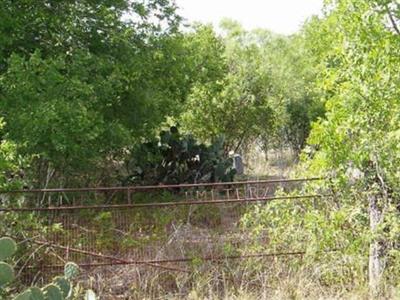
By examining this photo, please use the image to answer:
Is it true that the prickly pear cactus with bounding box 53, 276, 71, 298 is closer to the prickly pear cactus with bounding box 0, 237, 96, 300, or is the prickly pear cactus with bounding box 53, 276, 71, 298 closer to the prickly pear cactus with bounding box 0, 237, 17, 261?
the prickly pear cactus with bounding box 0, 237, 96, 300

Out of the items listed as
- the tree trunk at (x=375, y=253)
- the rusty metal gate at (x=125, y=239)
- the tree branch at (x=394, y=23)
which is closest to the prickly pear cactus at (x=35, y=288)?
the rusty metal gate at (x=125, y=239)

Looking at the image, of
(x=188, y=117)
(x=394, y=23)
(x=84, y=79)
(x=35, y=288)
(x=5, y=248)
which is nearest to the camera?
(x=35, y=288)

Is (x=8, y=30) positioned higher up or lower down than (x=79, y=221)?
higher up

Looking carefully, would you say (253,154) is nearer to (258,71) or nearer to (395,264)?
(258,71)

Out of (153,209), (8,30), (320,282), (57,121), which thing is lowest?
(320,282)

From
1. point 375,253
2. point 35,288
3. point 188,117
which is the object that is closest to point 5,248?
point 35,288

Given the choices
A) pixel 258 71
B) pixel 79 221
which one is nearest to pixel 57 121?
pixel 79 221

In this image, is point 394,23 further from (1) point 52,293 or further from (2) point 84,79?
(2) point 84,79

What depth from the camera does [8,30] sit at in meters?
9.50

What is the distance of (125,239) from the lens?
6961 millimetres

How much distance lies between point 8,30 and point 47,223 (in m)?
4.01

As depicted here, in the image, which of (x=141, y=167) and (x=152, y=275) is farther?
(x=141, y=167)

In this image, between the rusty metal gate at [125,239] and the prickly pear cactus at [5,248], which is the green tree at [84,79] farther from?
the prickly pear cactus at [5,248]

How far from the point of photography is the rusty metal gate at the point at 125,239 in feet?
20.5
